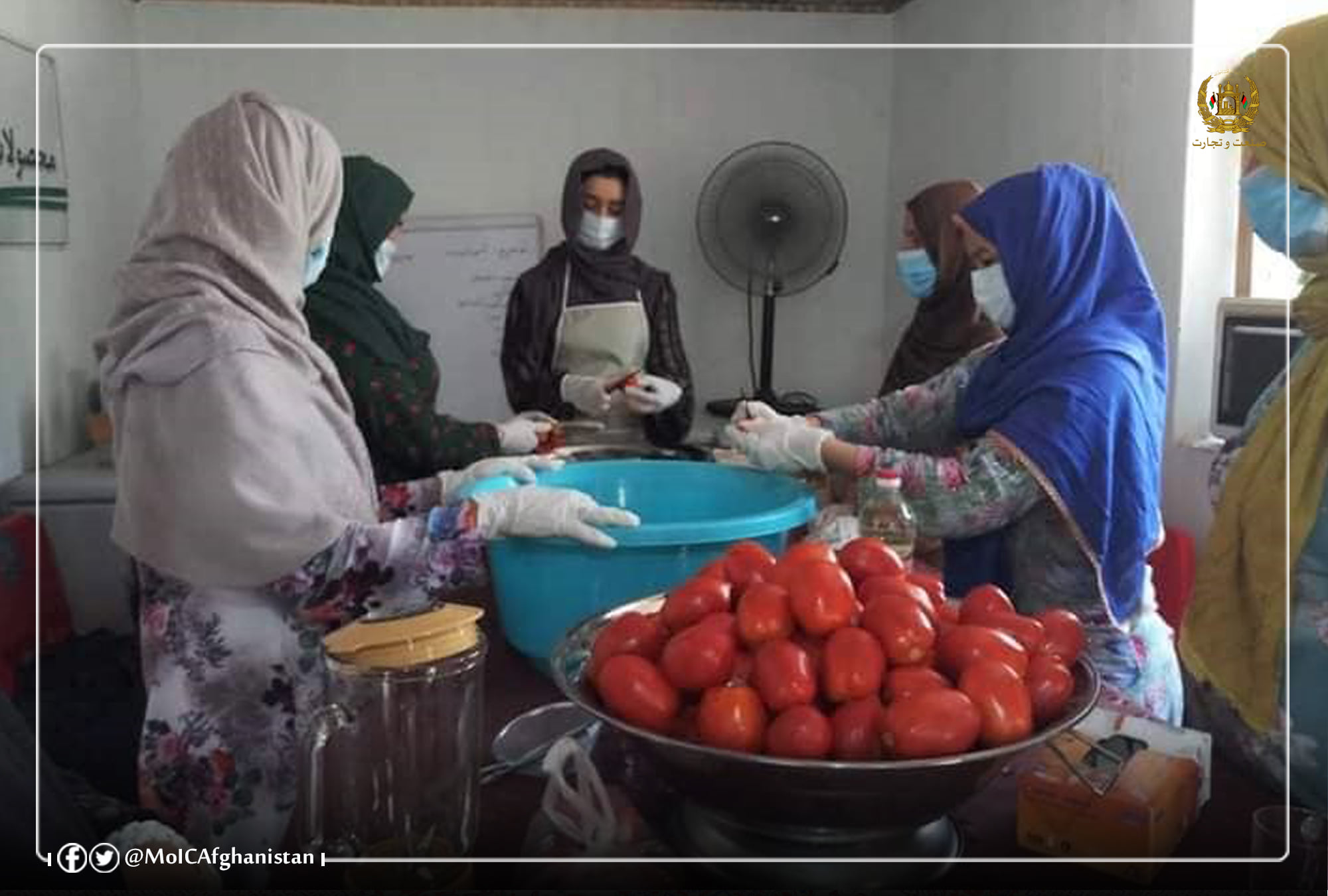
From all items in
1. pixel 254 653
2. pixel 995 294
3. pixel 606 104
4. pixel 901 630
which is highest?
pixel 606 104

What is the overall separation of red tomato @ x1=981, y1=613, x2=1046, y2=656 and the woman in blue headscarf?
0.31 meters

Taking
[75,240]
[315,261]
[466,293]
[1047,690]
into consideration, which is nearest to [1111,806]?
[1047,690]

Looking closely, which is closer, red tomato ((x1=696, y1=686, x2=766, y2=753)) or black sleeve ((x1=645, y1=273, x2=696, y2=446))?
red tomato ((x1=696, y1=686, x2=766, y2=753))

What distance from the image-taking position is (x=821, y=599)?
0.36 metres

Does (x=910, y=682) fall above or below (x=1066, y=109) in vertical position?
below

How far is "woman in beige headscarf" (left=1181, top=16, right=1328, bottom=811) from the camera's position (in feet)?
1.62

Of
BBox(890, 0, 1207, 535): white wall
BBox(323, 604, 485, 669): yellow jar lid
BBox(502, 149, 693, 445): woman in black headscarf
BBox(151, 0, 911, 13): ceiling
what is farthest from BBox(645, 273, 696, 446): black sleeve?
BBox(323, 604, 485, 669): yellow jar lid

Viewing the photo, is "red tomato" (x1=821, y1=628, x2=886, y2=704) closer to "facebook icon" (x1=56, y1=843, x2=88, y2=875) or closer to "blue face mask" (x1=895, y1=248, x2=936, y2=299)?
"facebook icon" (x1=56, y1=843, x2=88, y2=875)

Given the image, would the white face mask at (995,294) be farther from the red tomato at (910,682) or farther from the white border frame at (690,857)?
the red tomato at (910,682)

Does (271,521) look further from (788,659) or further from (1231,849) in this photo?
(1231,849)

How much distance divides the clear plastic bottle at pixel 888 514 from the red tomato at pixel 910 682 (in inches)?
13.0

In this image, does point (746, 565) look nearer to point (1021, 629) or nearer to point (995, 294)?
point (1021, 629)

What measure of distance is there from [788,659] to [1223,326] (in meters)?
0.79

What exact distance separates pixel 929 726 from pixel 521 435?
27.6 inches
